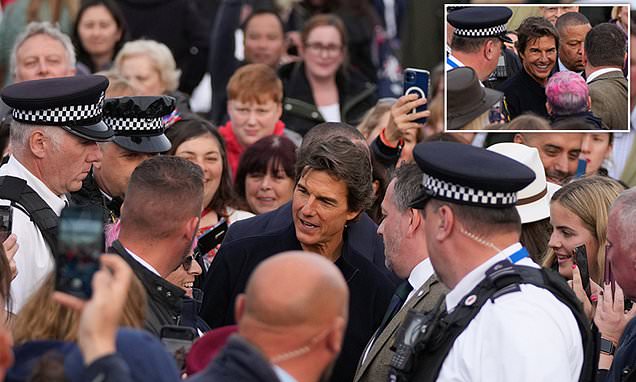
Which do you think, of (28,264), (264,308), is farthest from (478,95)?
(264,308)

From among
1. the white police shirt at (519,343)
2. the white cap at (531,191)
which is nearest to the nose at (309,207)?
the white cap at (531,191)

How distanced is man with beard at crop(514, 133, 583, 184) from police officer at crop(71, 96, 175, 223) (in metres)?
2.20

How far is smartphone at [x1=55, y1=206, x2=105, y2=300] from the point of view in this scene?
3.56 m

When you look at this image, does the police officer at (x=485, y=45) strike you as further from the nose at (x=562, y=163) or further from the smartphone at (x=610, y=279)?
the nose at (x=562, y=163)

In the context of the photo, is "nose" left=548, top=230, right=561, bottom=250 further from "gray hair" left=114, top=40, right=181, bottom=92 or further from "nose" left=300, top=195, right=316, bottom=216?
"gray hair" left=114, top=40, right=181, bottom=92

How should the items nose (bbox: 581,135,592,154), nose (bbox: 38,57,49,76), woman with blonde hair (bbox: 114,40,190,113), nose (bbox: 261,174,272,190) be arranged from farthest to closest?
woman with blonde hair (bbox: 114,40,190,113) < nose (bbox: 38,57,49,76) < nose (bbox: 261,174,272,190) < nose (bbox: 581,135,592,154)

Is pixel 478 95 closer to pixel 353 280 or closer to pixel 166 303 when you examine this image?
pixel 353 280

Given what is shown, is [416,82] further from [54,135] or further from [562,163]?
[54,135]

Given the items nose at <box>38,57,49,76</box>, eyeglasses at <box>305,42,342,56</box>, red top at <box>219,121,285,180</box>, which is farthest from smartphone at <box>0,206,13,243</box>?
eyeglasses at <box>305,42,342,56</box>

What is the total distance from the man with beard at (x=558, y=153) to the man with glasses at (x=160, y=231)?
2.79m

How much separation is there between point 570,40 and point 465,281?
6.66 feet

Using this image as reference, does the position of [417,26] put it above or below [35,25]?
below

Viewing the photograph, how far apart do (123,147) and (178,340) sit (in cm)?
251

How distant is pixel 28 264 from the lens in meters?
5.79
